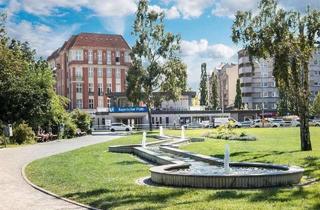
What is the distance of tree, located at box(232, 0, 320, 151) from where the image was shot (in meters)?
23.3

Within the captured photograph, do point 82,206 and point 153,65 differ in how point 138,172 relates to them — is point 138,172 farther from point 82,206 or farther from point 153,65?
point 153,65

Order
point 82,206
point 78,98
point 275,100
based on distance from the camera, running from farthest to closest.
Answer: point 275,100
point 78,98
point 82,206

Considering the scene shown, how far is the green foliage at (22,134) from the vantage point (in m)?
42.8

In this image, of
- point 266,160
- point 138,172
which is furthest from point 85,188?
point 266,160

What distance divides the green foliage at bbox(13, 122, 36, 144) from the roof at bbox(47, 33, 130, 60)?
210ft

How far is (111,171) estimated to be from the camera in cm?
1764

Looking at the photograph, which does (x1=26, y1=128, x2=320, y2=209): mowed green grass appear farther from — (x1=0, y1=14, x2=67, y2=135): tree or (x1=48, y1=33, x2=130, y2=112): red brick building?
(x1=48, y1=33, x2=130, y2=112): red brick building

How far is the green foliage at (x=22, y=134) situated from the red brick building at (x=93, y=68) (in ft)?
200

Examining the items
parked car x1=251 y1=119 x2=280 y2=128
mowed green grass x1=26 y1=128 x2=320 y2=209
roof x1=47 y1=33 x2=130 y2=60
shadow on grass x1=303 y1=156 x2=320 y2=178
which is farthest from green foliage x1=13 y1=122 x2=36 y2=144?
roof x1=47 y1=33 x2=130 y2=60

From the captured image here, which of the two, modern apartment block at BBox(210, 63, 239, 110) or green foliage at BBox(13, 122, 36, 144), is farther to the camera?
modern apartment block at BBox(210, 63, 239, 110)

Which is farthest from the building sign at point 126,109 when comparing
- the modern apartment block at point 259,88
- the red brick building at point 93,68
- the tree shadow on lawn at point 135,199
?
the tree shadow on lawn at point 135,199

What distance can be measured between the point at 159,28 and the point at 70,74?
48121 mm

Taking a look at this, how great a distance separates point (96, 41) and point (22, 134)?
66.9 m

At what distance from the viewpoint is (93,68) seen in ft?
357
